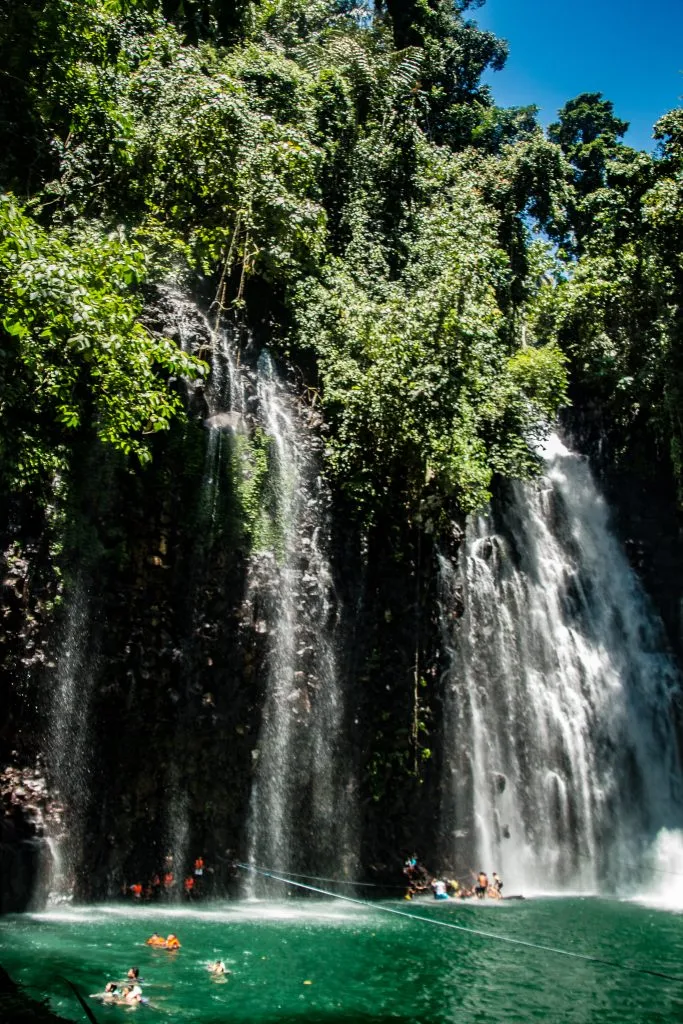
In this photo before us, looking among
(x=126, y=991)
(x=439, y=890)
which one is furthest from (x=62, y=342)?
(x=439, y=890)

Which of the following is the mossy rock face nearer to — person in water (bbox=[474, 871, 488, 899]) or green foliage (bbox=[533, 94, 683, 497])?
person in water (bbox=[474, 871, 488, 899])

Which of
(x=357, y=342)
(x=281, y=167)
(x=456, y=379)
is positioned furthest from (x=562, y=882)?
(x=281, y=167)

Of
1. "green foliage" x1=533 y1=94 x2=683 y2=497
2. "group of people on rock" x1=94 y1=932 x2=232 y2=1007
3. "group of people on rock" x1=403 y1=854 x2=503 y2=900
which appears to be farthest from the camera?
"green foliage" x1=533 y1=94 x2=683 y2=497

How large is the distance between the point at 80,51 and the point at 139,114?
3.01 m

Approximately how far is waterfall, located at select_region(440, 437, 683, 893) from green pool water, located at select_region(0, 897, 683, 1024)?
3.97 metres

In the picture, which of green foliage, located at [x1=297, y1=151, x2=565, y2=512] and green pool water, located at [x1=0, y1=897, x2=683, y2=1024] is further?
green foliage, located at [x1=297, y1=151, x2=565, y2=512]

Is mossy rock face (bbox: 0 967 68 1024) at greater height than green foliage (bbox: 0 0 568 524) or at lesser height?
lesser

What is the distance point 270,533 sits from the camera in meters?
16.8

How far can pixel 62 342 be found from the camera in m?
12.7

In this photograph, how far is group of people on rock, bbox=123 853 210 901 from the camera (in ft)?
44.5

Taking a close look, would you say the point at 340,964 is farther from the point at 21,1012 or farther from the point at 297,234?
the point at 297,234

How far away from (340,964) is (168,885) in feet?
14.5

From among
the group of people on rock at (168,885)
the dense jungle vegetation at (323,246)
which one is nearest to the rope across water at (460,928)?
the group of people on rock at (168,885)

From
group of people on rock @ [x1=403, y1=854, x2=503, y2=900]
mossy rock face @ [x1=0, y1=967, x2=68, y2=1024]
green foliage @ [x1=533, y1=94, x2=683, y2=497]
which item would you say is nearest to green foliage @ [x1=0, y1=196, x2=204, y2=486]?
mossy rock face @ [x1=0, y1=967, x2=68, y2=1024]
